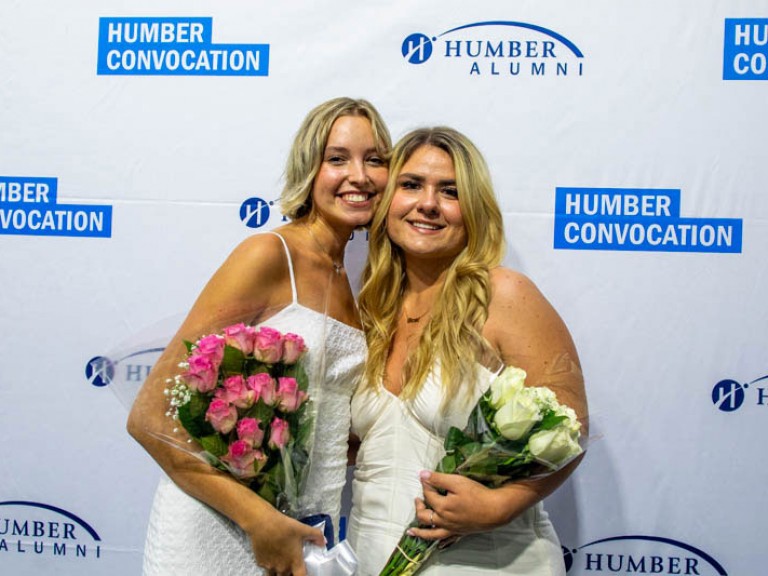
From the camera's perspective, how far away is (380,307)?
2.10 meters

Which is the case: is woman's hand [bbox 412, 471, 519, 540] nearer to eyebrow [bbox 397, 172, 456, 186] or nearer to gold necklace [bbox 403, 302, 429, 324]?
gold necklace [bbox 403, 302, 429, 324]

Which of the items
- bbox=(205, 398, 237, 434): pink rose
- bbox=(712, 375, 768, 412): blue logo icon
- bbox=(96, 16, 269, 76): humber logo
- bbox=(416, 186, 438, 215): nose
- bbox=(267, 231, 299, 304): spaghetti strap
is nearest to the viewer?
bbox=(205, 398, 237, 434): pink rose

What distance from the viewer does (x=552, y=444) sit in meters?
1.45

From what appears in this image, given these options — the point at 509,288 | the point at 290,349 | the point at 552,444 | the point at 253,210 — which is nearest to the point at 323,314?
the point at 290,349

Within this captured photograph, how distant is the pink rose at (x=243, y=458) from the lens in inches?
55.0

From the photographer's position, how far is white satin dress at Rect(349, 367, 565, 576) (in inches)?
68.8

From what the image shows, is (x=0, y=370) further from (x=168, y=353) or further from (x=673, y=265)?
(x=673, y=265)

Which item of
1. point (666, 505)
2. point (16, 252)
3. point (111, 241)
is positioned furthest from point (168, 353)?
point (666, 505)

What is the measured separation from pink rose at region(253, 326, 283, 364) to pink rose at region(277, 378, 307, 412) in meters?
0.05

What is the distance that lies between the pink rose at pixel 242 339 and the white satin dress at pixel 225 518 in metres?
0.19

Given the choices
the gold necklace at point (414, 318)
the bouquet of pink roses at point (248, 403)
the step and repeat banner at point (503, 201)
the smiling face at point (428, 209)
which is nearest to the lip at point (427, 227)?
the smiling face at point (428, 209)

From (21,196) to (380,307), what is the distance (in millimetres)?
1456

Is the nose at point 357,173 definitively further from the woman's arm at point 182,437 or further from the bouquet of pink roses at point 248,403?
the bouquet of pink roses at point 248,403

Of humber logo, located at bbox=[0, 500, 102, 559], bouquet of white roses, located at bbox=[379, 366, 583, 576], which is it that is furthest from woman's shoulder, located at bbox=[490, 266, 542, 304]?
humber logo, located at bbox=[0, 500, 102, 559]
